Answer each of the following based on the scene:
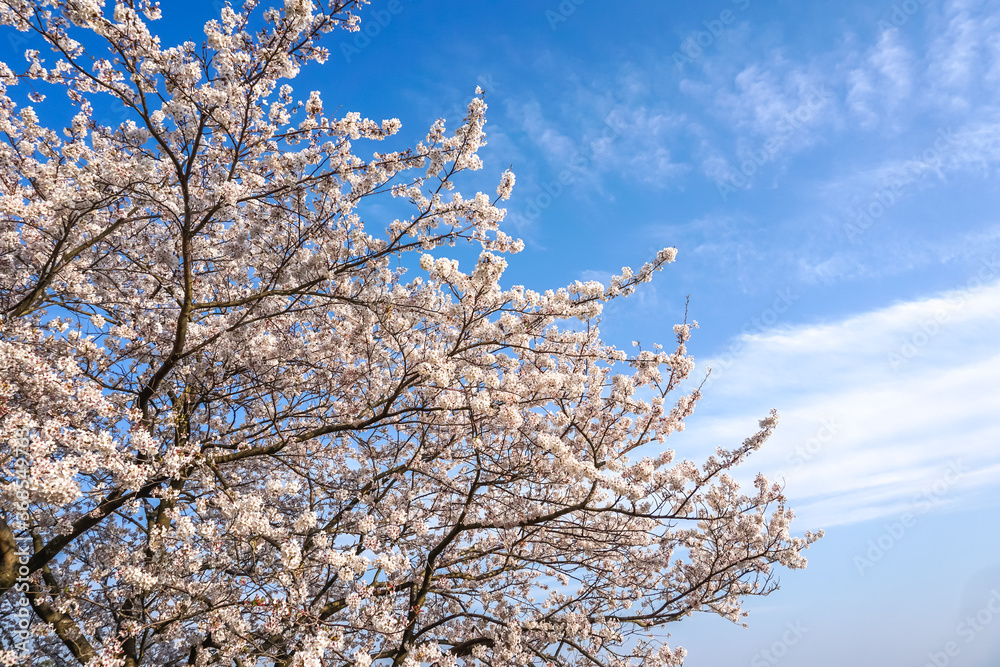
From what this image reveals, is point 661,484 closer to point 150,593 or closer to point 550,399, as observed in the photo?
point 550,399

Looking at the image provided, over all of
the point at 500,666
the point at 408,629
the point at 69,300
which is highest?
the point at 69,300

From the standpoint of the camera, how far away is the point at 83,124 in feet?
24.8

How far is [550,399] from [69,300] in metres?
6.47

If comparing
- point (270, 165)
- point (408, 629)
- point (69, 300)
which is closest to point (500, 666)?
point (408, 629)

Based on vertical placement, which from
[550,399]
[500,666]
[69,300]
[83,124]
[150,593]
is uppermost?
[83,124]

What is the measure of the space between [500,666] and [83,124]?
28.8ft

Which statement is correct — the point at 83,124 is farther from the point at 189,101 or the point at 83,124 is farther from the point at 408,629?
the point at 408,629

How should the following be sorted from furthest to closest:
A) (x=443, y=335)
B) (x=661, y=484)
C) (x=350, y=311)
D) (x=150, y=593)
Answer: (x=443, y=335) < (x=350, y=311) < (x=661, y=484) < (x=150, y=593)

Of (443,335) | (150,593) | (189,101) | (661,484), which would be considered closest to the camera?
(189,101)

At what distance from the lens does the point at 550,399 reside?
732cm

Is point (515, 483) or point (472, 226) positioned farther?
point (515, 483)

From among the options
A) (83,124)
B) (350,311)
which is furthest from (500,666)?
(83,124)

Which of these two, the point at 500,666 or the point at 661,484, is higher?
the point at 661,484

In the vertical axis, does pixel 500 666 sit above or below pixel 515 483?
below
